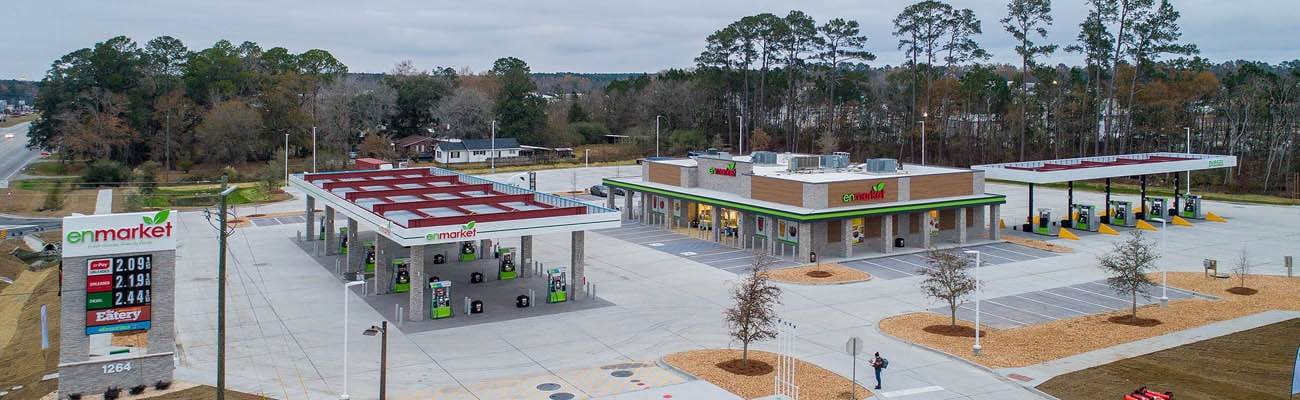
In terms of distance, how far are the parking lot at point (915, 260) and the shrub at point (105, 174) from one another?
241 feet

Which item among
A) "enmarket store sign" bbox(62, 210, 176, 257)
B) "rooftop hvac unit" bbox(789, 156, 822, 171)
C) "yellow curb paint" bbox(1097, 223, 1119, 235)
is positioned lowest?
"yellow curb paint" bbox(1097, 223, 1119, 235)

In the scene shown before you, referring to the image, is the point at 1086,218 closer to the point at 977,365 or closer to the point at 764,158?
the point at 764,158

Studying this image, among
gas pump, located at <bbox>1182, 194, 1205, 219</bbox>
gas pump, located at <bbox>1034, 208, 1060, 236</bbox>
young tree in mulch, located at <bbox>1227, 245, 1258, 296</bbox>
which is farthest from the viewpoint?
gas pump, located at <bbox>1182, 194, 1205, 219</bbox>

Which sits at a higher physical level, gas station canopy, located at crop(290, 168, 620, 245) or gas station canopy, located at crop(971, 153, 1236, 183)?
gas station canopy, located at crop(971, 153, 1236, 183)

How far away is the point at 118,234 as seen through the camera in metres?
26.8

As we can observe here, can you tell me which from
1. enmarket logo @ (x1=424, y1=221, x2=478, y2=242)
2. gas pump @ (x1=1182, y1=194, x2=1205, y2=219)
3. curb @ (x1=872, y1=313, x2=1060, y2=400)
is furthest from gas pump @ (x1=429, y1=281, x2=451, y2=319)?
gas pump @ (x1=1182, y1=194, x2=1205, y2=219)

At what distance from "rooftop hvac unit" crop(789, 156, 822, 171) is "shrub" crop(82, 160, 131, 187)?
66580 mm

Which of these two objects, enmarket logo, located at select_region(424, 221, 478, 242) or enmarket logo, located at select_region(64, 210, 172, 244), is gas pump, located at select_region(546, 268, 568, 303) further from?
enmarket logo, located at select_region(64, 210, 172, 244)

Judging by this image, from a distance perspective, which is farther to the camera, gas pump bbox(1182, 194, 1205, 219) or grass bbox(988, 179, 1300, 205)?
grass bbox(988, 179, 1300, 205)

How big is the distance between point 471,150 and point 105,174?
38.6m

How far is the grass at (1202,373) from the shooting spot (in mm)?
26000

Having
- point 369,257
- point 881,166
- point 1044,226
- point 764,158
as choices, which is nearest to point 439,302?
point 369,257

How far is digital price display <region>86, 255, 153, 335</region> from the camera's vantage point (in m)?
26.5

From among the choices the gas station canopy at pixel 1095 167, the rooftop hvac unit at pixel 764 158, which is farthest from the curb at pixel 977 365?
the rooftop hvac unit at pixel 764 158
